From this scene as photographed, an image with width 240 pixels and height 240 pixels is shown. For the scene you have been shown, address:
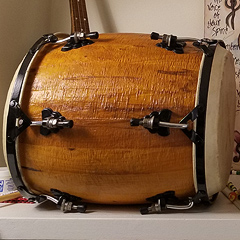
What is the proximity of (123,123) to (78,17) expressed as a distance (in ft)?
2.24

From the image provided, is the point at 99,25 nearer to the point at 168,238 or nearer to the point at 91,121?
the point at 91,121

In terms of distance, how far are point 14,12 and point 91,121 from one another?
664 millimetres

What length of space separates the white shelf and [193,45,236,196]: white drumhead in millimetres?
70

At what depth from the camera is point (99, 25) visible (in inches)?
61.2

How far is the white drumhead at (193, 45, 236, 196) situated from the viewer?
2.69ft

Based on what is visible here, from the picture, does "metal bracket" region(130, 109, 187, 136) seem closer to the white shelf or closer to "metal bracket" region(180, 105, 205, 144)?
"metal bracket" region(180, 105, 205, 144)

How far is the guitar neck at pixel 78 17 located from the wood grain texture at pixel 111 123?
0.49 m

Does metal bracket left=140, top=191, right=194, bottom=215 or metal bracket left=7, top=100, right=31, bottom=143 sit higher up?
metal bracket left=7, top=100, right=31, bottom=143

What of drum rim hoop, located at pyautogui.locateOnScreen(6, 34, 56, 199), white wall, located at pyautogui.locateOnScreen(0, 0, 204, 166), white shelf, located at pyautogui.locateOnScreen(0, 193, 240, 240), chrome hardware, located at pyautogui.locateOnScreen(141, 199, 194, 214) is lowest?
white shelf, located at pyautogui.locateOnScreen(0, 193, 240, 240)

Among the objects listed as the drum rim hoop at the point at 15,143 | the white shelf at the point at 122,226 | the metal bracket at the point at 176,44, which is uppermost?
the metal bracket at the point at 176,44

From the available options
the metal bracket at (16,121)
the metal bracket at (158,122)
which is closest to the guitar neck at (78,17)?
the metal bracket at (16,121)

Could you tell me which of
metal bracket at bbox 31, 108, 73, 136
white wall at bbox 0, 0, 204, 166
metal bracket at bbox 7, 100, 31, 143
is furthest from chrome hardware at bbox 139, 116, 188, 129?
white wall at bbox 0, 0, 204, 166

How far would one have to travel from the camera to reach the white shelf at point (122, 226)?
85 cm

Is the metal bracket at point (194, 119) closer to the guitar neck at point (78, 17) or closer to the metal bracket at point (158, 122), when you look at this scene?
the metal bracket at point (158, 122)
